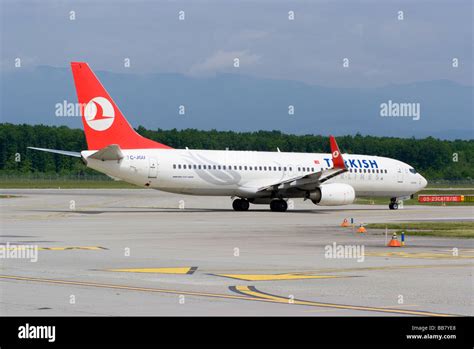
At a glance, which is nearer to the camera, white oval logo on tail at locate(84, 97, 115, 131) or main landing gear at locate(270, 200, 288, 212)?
white oval logo on tail at locate(84, 97, 115, 131)

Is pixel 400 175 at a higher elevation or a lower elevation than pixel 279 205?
higher

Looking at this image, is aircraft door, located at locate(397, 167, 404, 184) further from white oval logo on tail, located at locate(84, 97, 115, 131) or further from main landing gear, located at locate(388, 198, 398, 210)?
white oval logo on tail, located at locate(84, 97, 115, 131)

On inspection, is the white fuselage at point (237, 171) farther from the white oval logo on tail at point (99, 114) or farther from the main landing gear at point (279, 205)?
the white oval logo on tail at point (99, 114)

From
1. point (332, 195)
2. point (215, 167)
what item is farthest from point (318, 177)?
point (215, 167)

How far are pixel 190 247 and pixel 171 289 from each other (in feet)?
38.8

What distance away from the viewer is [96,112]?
184 ft

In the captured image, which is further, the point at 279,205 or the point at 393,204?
the point at 393,204

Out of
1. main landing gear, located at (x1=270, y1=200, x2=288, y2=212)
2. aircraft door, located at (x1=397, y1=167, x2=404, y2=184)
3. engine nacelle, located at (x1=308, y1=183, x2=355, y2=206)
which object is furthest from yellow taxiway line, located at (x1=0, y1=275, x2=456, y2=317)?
aircraft door, located at (x1=397, y1=167, x2=404, y2=184)

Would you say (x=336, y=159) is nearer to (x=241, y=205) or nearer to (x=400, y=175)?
(x=241, y=205)

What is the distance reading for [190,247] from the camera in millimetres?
31547

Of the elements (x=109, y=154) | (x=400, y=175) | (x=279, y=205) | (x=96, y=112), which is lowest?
(x=279, y=205)

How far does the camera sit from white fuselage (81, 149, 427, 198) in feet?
187

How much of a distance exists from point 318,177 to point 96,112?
45.0 feet
